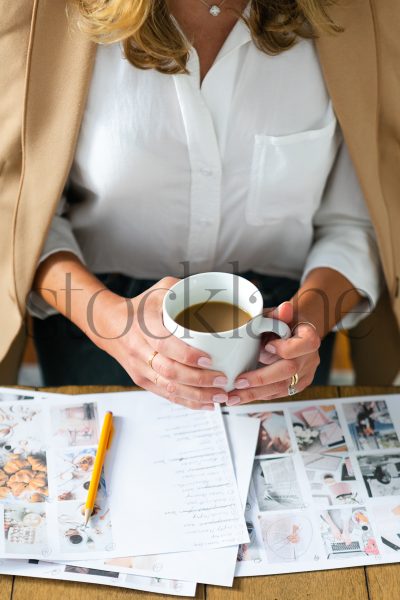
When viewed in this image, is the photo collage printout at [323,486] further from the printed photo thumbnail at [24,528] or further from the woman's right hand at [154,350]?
the printed photo thumbnail at [24,528]

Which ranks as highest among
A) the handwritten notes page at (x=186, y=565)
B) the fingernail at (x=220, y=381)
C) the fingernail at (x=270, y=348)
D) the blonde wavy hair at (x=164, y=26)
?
the blonde wavy hair at (x=164, y=26)

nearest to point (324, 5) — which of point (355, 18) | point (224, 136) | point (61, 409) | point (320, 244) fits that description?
point (355, 18)

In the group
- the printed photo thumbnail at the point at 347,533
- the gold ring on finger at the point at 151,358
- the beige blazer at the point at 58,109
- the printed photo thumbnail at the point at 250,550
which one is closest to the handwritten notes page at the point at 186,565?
the printed photo thumbnail at the point at 250,550

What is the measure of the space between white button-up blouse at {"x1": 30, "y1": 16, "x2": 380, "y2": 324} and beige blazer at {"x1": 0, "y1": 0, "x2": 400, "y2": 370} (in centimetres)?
4

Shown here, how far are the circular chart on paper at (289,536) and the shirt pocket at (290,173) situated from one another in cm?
46

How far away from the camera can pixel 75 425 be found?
0.93 metres

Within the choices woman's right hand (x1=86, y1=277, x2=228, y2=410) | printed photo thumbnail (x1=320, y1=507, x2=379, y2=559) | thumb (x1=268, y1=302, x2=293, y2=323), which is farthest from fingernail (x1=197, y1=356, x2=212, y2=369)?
printed photo thumbnail (x1=320, y1=507, x2=379, y2=559)

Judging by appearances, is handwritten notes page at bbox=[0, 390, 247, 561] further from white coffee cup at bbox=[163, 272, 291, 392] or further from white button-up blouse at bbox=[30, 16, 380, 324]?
white button-up blouse at bbox=[30, 16, 380, 324]

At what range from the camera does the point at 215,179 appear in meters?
1.06

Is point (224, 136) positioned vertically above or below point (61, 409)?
above

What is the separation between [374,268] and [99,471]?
53 cm

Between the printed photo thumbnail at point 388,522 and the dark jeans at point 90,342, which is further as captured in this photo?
the dark jeans at point 90,342

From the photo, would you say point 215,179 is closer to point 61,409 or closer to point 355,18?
point 355,18

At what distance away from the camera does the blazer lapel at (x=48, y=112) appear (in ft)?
3.07
